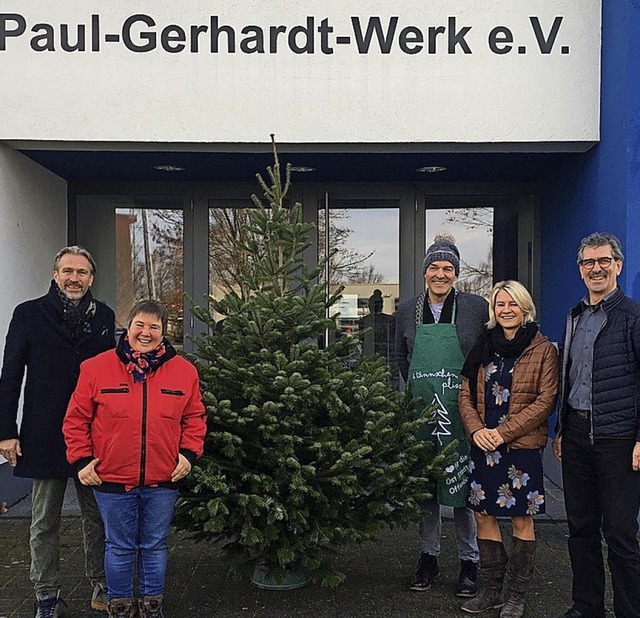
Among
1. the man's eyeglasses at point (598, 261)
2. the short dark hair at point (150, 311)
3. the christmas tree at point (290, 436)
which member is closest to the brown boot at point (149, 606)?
the christmas tree at point (290, 436)

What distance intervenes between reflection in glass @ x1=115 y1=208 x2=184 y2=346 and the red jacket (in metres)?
4.75

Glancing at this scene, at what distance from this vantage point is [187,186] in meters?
8.45

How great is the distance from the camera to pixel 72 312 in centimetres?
420

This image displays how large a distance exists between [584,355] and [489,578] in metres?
1.49

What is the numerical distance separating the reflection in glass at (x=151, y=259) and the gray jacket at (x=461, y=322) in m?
4.24

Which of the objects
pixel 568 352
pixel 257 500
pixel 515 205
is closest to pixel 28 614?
pixel 257 500

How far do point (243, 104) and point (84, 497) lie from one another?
3.72 m

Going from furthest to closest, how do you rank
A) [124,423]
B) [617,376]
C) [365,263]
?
[365,263] < [617,376] < [124,423]

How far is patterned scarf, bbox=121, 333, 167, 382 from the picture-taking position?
3846 mm

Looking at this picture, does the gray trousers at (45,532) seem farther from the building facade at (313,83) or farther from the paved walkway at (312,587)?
the building facade at (313,83)

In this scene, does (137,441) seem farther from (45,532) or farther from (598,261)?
(598,261)

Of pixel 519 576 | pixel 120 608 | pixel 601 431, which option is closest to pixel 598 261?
pixel 601 431

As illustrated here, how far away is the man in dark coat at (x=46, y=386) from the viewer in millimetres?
4152

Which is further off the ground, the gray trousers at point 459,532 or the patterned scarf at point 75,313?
the patterned scarf at point 75,313
